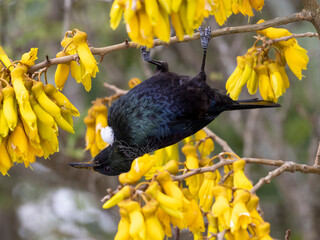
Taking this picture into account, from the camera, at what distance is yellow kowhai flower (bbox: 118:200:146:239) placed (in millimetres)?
1611

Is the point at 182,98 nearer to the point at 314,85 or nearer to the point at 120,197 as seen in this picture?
the point at 120,197

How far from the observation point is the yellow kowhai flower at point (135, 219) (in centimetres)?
161

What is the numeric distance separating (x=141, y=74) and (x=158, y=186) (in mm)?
4060

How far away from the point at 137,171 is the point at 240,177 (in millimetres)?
371

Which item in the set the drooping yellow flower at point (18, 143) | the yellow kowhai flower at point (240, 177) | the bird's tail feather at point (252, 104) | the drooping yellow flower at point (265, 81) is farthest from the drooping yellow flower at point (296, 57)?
the drooping yellow flower at point (18, 143)

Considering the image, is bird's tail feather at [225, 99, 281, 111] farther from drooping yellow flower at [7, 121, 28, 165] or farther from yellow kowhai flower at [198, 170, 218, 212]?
drooping yellow flower at [7, 121, 28, 165]

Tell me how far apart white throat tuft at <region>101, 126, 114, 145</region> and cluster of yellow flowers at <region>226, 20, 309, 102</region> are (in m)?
0.59

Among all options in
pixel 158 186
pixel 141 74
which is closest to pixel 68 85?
pixel 141 74

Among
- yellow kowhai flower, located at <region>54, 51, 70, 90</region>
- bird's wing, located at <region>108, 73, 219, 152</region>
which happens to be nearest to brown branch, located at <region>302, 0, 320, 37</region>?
bird's wing, located at <region>108, 73, 219, 152</region>

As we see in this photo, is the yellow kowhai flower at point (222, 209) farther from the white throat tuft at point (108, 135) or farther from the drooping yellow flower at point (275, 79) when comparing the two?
the white throat tuft at point (108, 135)

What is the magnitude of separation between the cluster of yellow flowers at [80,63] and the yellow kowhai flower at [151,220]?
555mm

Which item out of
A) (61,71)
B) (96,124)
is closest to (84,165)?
(96,124)

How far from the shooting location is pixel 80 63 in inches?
80.4

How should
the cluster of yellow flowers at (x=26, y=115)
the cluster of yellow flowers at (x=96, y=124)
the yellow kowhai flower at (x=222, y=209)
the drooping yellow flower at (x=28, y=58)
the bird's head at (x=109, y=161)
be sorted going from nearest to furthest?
the yellow kowhai flower at (x=222, y=209)
the cluster of yellow flowers at (x=26, y=115)
the drooping yellow flower at (x=28, y=58)
the bird's head at (x=109, y=161)
the cluster of yellow flowers at (x=96, y=124)
